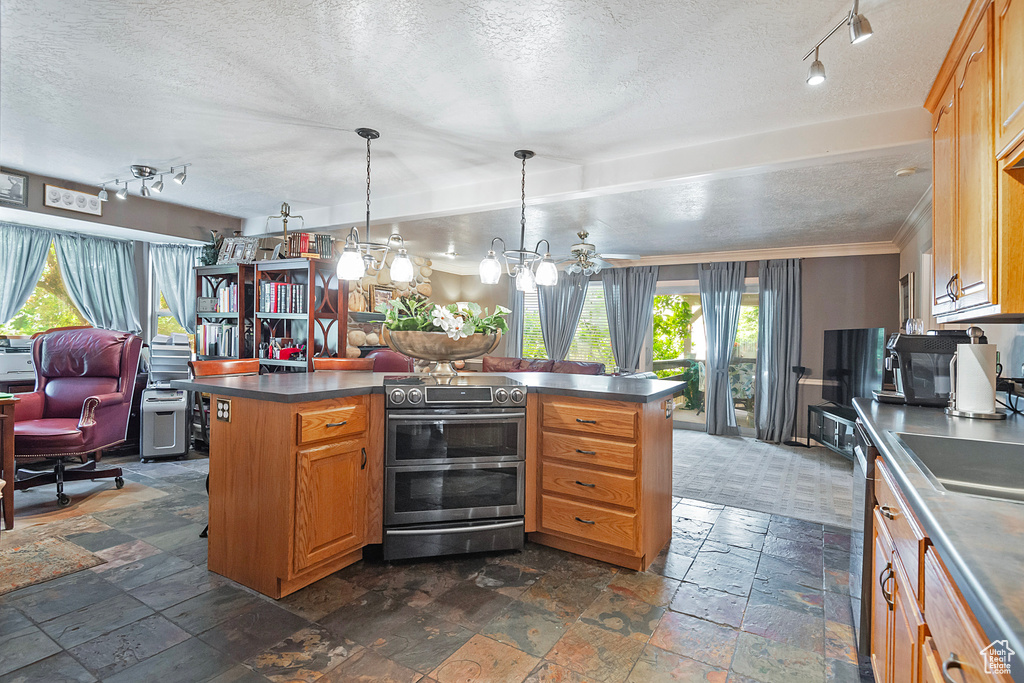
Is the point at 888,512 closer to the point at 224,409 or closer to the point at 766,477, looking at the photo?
the point at 224,409

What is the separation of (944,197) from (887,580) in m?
1.69

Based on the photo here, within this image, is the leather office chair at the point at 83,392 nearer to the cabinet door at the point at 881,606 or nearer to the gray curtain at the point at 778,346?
the cabinet door at the point at 881,606

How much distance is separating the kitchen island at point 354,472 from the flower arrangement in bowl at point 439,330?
290mm

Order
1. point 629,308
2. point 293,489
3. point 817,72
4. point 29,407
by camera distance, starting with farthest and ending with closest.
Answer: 1. point 629,308
2. point 29,407
3. point 293,489
4. point 817,72

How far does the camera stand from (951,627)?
0.79 meters

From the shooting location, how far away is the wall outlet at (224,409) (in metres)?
2.37

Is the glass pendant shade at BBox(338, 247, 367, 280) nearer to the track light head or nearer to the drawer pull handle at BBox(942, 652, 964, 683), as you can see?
the track light head

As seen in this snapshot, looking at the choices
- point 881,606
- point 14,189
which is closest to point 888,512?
point 881,606

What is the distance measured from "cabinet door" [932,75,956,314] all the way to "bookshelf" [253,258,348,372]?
4467 millimetres

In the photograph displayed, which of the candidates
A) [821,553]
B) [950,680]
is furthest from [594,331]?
[950,680]

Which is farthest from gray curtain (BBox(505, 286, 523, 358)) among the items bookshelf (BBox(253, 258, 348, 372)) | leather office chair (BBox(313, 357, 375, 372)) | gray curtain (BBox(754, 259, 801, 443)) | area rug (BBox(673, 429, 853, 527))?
leather office chair (BBox(313, 357, 375, 372))

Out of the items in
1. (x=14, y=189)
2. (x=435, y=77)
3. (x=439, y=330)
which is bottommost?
(x=439, y=330)

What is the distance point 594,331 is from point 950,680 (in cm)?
691

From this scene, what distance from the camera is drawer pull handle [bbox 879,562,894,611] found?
1307 millimetres
